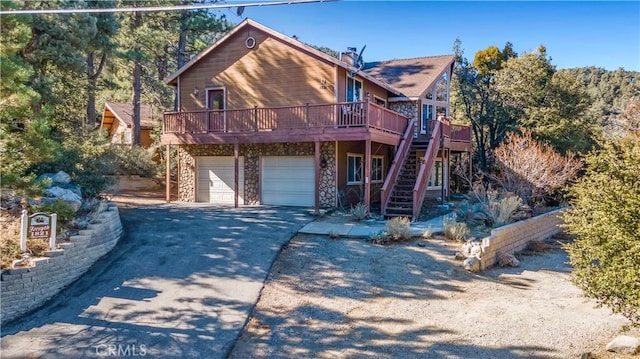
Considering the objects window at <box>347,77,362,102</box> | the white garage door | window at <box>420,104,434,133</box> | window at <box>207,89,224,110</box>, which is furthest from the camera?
window at <box>420,104,434,133</box>

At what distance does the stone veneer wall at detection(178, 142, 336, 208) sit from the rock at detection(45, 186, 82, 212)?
660cm


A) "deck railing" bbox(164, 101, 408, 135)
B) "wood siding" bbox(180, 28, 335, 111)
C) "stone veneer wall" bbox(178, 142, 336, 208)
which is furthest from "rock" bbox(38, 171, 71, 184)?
"wood siding" bbox(180, 28, 335, 111)

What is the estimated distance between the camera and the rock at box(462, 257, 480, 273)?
8.99m

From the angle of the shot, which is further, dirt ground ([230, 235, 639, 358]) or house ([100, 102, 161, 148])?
house ([100, 102, 161, 148])

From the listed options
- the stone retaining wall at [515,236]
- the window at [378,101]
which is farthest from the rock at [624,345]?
the window at [378,101]

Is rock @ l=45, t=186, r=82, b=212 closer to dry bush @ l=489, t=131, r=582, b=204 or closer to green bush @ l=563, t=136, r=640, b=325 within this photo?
green bush @ l=563, t=136, r=640, b=325

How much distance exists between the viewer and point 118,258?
8.99 metres

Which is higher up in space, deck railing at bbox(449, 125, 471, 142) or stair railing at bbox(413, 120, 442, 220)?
deck railing at bbox(449, 125, 471, 142)

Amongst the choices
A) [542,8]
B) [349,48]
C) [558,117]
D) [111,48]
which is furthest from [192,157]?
[558,117]

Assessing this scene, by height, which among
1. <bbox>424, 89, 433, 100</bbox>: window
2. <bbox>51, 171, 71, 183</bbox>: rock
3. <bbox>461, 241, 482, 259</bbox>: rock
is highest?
<bbox>424, 89, 433, 100</bbox>: window

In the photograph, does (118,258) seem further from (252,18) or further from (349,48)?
(349,48)

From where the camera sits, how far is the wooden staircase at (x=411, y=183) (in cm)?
1291

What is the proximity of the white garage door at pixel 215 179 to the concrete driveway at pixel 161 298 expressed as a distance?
515 cm

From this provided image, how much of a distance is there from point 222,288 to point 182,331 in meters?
1.47
